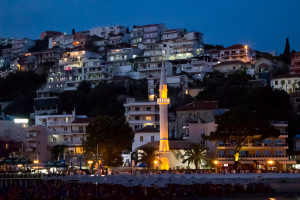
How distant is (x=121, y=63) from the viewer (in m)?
115

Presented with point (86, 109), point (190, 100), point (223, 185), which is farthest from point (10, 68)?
point (223, 185)

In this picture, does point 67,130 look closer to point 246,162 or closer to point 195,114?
point 195,114

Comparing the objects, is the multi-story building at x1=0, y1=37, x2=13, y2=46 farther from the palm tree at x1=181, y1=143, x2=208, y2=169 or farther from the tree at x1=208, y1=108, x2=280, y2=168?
the tree at x1=208, y1=108, x2=280, y2=168

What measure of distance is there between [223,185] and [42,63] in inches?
3502

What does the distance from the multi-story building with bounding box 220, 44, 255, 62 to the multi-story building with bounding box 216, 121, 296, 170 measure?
41.5 meters

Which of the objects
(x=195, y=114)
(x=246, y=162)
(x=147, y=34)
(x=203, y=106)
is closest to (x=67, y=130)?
(x=195, y=114)

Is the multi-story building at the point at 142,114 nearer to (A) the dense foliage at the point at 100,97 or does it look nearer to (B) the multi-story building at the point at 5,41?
(A) the dense foliage at the point at 100,97

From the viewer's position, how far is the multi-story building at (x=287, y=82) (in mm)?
89438

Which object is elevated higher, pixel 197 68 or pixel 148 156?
pixel 197 68

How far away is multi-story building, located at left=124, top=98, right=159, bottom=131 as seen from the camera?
285 ft

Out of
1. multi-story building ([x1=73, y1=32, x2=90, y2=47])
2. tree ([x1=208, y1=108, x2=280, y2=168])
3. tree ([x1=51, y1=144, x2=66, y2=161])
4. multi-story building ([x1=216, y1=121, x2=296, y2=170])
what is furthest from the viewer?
multi-story building ([x1=73, y1=32, x2=90, y2=47])

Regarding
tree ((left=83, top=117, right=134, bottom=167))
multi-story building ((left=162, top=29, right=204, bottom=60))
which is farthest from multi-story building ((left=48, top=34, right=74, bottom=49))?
tree ((left=83, top=117, right=134, bottom=167))

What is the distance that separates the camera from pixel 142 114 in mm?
87250

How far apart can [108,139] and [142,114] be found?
22.3 metres
